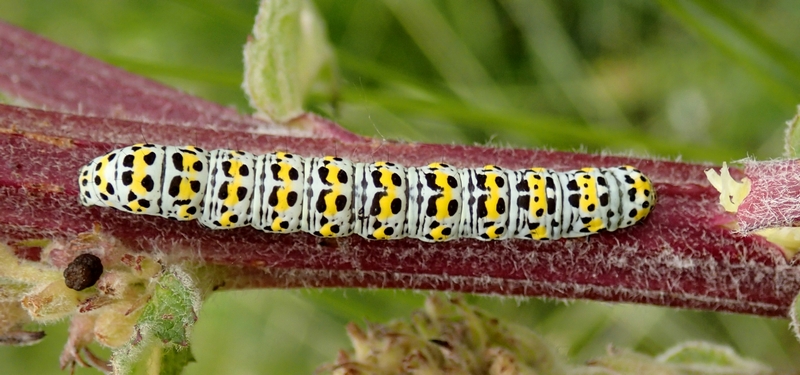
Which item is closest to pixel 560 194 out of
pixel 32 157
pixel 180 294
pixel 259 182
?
pixel 259 182

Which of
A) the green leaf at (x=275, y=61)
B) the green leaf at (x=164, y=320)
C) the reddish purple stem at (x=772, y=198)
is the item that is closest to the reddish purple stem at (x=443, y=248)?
the green leaf at (x=275, y=61)

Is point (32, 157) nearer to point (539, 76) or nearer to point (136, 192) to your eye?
point (136, 192)

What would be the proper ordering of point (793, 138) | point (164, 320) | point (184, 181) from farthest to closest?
point (184, 181), point (793, 138), point (164, 320)

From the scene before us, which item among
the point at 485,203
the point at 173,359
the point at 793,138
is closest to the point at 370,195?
the point at 485,203

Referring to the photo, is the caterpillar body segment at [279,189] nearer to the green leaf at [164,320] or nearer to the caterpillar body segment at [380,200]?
the caterpillar body segment at [380,200]

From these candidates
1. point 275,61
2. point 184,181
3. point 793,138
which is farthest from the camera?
point 275,61

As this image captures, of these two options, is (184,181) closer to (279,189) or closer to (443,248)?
(279,189)
